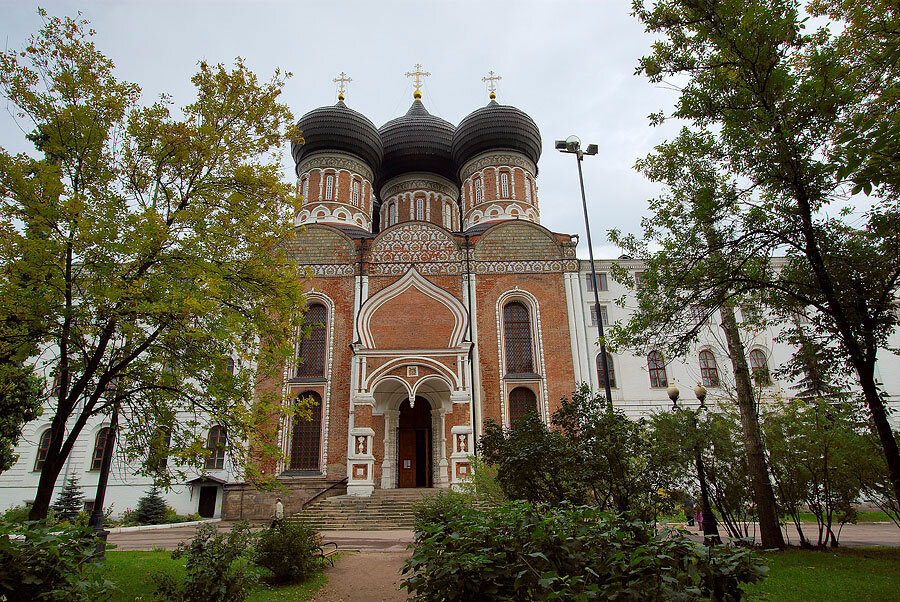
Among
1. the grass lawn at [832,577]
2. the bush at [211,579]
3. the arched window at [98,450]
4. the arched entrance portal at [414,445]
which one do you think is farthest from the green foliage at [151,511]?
the grass lawn at [832,577]

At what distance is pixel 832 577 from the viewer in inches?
258

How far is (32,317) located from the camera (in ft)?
19.3

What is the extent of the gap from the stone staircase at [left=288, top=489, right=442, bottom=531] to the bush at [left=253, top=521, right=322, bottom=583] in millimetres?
6536

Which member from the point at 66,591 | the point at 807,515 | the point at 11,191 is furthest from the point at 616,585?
the point at 807,515

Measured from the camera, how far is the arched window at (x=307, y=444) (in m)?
18.0

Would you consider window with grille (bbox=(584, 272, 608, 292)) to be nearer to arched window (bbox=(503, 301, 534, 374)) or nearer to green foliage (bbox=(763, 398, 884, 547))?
arched window (bbox=(503, 301, 534, 374))

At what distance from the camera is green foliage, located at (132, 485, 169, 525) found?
59.8 feet

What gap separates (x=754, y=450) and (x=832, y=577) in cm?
318

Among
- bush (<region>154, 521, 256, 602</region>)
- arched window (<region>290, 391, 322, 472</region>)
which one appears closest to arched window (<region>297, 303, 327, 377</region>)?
arched window (<region>290, 391, 322, 472</region>)

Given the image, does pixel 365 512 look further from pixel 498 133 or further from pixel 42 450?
pixel 498 133

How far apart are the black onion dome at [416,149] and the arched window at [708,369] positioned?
48.2 feet

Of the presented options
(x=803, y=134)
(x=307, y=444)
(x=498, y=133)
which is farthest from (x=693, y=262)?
(x=498, y=133)

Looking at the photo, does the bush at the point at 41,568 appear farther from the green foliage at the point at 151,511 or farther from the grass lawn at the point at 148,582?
the green foliage at the point at 151,511

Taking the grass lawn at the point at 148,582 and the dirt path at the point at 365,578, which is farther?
the dirt path at the point at 365,578
